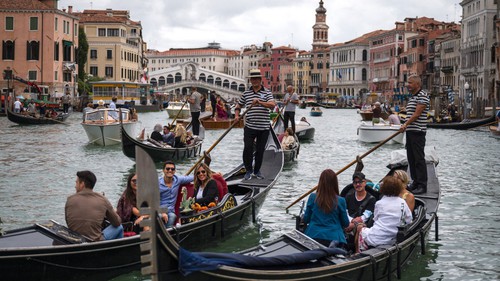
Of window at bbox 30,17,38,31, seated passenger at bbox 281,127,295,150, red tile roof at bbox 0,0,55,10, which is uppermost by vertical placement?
red tile roof at bbox 0,0,55,10

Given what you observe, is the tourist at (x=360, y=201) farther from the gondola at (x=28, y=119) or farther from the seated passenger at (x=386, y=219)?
the gondola at (x=28, y=119)

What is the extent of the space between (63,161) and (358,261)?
865cm

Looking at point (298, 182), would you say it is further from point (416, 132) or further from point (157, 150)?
point (416, 132)

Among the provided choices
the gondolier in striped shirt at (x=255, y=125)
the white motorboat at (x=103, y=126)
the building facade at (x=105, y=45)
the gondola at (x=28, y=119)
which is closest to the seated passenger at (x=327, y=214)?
the gondolier in striped shirt at (x=255, y=125)

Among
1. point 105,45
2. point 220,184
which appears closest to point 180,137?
point 220,184

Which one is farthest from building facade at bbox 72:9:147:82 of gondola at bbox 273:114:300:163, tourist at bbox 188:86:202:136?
gondola at bbox 273:114:300:163

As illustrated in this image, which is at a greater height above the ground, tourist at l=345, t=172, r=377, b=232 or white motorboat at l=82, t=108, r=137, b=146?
white motorboat at l=82, t=108, r=137, b=146

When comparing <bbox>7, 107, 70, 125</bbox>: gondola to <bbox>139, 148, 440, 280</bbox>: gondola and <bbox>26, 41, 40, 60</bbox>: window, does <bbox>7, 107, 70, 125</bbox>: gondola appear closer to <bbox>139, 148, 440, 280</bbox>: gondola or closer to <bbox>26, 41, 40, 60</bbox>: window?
<bbox>26, 41, 40, 60</bbox>: window

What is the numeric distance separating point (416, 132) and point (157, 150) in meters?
5.33

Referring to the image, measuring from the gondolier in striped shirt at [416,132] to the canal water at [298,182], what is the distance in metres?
0.42

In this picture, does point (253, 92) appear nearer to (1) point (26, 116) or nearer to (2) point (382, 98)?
(1) point (26, 116)

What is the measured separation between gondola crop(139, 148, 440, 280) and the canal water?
37 centimetres

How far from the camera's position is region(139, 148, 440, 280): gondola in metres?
3.10

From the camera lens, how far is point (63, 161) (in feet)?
39.8
